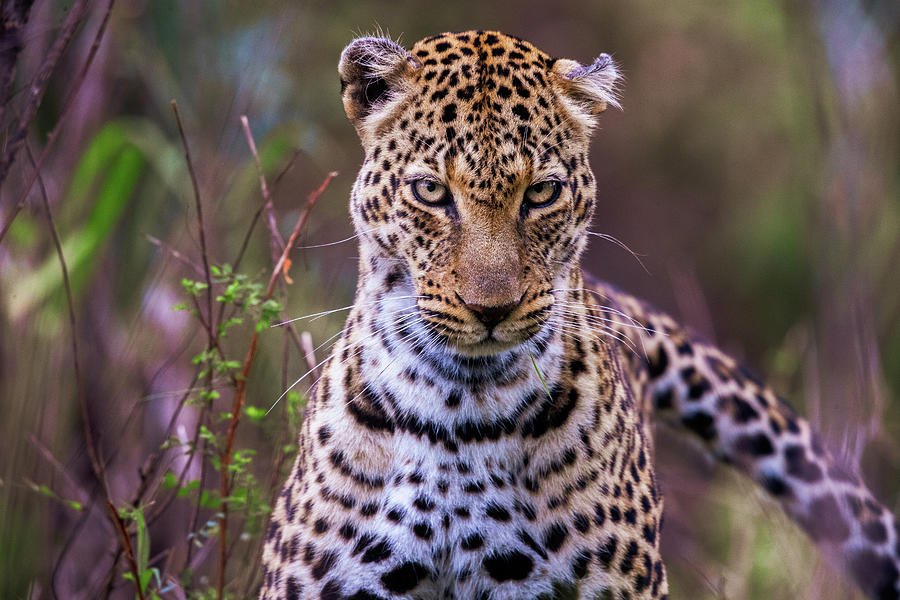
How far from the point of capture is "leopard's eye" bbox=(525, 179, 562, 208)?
4.06 meters

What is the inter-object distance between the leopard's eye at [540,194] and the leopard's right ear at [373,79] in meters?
0.58

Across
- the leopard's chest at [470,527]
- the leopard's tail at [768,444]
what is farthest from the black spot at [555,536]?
the leopard's tail at [768,444]

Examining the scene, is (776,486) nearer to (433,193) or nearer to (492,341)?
(492,341)

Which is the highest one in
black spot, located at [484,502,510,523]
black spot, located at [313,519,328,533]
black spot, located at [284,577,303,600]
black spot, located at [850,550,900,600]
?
black spot, located at [484,502,510,523]

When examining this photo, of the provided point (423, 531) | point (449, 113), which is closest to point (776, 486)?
point (423, 531)

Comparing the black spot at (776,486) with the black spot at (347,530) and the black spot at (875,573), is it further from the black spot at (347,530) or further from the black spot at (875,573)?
the black spot at (347,530)

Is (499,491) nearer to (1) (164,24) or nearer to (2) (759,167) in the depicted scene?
(1) (164,24)

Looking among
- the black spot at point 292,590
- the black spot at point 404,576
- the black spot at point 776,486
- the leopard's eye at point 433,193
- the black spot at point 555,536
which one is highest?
the leopard's eye at point 433,193

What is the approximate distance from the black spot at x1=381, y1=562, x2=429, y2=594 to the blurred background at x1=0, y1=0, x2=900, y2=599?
84 cm

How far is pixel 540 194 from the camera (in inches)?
160

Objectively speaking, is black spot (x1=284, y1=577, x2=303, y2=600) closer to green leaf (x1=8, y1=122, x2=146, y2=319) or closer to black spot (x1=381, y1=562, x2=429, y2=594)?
black spot (x1=381, y1=562, x2=429, y2=594)

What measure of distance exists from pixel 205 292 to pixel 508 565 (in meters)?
2.77

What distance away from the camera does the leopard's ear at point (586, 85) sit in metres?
4.26

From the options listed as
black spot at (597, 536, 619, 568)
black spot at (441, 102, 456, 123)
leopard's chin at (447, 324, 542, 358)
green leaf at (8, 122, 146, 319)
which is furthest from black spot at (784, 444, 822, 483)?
green leaf at (8, 122, 146, 319)
